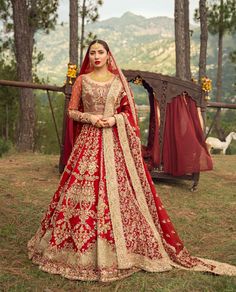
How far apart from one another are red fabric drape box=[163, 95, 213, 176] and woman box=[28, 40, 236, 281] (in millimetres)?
3588

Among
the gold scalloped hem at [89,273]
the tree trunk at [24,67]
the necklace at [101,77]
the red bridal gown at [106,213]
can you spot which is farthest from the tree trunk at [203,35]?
the gold scalloped hem at [89,273]

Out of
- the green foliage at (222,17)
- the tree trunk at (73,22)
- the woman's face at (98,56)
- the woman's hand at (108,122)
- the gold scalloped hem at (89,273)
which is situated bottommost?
the gold scalloped hem at (89,273)

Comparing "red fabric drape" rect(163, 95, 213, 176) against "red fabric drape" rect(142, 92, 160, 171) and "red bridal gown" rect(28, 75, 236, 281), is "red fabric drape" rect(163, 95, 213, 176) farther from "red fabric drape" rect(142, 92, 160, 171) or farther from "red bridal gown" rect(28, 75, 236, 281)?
"red bridal gown" rect(28, 75, 236, 281)

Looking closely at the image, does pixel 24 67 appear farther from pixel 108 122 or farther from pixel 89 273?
pixel 89 273

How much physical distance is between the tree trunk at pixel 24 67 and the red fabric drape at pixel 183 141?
4.90 metres

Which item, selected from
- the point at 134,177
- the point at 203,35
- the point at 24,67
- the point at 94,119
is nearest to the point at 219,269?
the point at 134,177

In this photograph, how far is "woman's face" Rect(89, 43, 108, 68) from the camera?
3.91 metres

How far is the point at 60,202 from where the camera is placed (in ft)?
12.6

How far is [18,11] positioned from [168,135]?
5.58m

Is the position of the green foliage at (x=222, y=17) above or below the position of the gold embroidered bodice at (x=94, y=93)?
above

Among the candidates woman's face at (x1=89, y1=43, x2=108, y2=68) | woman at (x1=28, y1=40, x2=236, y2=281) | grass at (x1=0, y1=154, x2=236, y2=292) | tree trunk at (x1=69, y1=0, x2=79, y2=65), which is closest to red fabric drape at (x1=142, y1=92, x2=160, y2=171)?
grass at (x1=0, y1=154, x2=236, y2=292)

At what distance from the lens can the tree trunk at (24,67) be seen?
10680 millimetres

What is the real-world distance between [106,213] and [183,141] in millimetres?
4127

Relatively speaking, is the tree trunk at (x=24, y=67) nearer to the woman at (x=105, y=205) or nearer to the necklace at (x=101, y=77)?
the woman at (x=105, y=205)
